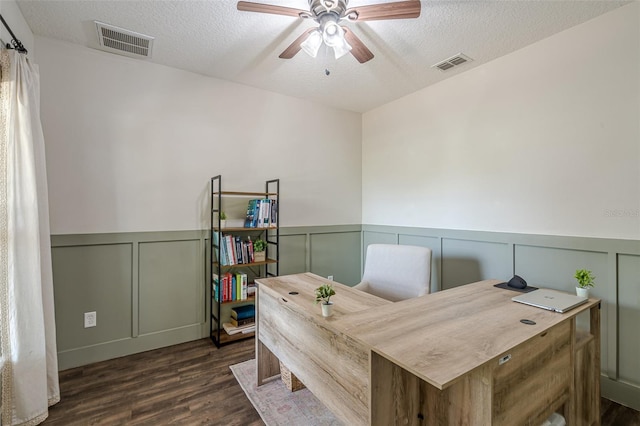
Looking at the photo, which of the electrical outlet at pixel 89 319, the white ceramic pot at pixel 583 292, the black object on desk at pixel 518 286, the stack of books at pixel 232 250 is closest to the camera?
the white ceramic pot at pixel 583 292

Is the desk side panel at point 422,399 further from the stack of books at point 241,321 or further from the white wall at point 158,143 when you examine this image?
the white wall at point 158,143

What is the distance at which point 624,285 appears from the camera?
1.94 meters

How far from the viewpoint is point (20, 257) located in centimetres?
170

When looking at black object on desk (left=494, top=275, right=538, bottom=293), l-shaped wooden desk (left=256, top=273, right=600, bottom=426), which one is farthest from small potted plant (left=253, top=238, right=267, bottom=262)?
black object on desk (left=494, top=275, right=538, bottom=293)

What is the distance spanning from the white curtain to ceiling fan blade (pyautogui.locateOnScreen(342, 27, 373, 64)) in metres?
1.91

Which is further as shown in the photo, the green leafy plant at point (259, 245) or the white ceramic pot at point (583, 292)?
the green leafy plant at point (259, 245)

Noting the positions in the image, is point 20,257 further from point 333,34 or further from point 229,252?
point 333,34

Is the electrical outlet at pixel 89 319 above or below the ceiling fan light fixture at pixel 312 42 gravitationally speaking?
below

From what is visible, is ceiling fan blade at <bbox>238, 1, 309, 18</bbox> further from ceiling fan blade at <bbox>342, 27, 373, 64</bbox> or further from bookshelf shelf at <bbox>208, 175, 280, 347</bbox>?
bookshelf shelf at <bbox>208, 175, 280, 347</bbox>

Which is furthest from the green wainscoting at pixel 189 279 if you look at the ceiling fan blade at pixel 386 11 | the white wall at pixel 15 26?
the ceiling fan blade at pixel 386 11

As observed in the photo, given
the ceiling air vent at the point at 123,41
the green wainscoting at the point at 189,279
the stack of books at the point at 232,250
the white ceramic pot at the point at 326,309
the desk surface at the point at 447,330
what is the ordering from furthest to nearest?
the stack of books at the point at 232,250 < the ceiling air vent at the point at 123,41 < the green wainscoting at the point at 189,279 < the white ceramic pot at the point at 326,309 < the desk surface at the point at 447,330

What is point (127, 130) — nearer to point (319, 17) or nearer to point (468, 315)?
point (319, 17)

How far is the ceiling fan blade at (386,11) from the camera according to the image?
59.6 inches

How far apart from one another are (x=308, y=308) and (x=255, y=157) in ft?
6.84
